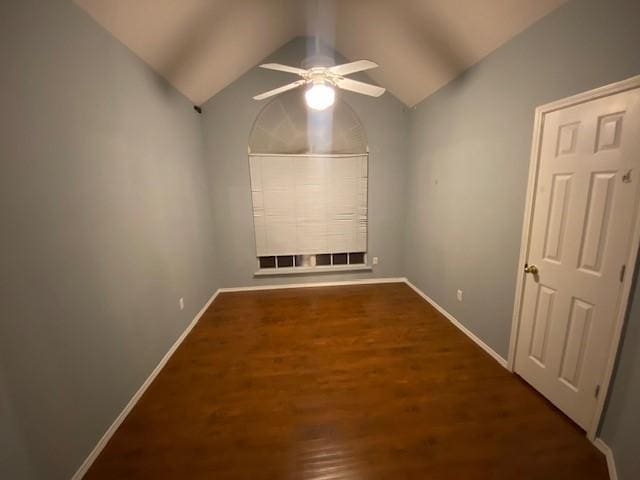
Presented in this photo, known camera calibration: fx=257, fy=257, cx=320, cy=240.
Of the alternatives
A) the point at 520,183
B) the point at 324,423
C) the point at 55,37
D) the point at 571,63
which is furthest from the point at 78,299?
the point at 571,63

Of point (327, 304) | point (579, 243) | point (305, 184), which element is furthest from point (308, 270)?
point (579, 243)

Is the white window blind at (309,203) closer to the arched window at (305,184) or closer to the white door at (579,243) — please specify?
the arched window at (305,184)

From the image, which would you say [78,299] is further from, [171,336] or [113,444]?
[171,336]

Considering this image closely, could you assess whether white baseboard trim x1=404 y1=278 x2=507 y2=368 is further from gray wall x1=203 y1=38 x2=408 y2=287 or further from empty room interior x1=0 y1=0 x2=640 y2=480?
gray wall x1=203 y1=38 x2=408 y2=287

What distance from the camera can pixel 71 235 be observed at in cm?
142

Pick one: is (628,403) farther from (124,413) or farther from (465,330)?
(124,413)

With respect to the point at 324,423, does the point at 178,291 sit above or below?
above

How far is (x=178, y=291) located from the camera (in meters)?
2.70

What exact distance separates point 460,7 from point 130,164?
279 cm

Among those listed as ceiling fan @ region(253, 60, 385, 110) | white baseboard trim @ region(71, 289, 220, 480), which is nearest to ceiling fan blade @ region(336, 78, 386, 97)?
ceiling fan @ region(253, 60, 385, 110)

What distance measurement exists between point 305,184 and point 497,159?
239cm

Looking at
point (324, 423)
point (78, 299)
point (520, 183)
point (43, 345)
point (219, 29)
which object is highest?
point (219, 29)

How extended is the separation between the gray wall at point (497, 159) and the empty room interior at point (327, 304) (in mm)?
19

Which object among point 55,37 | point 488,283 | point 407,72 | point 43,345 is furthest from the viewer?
point 407,72
